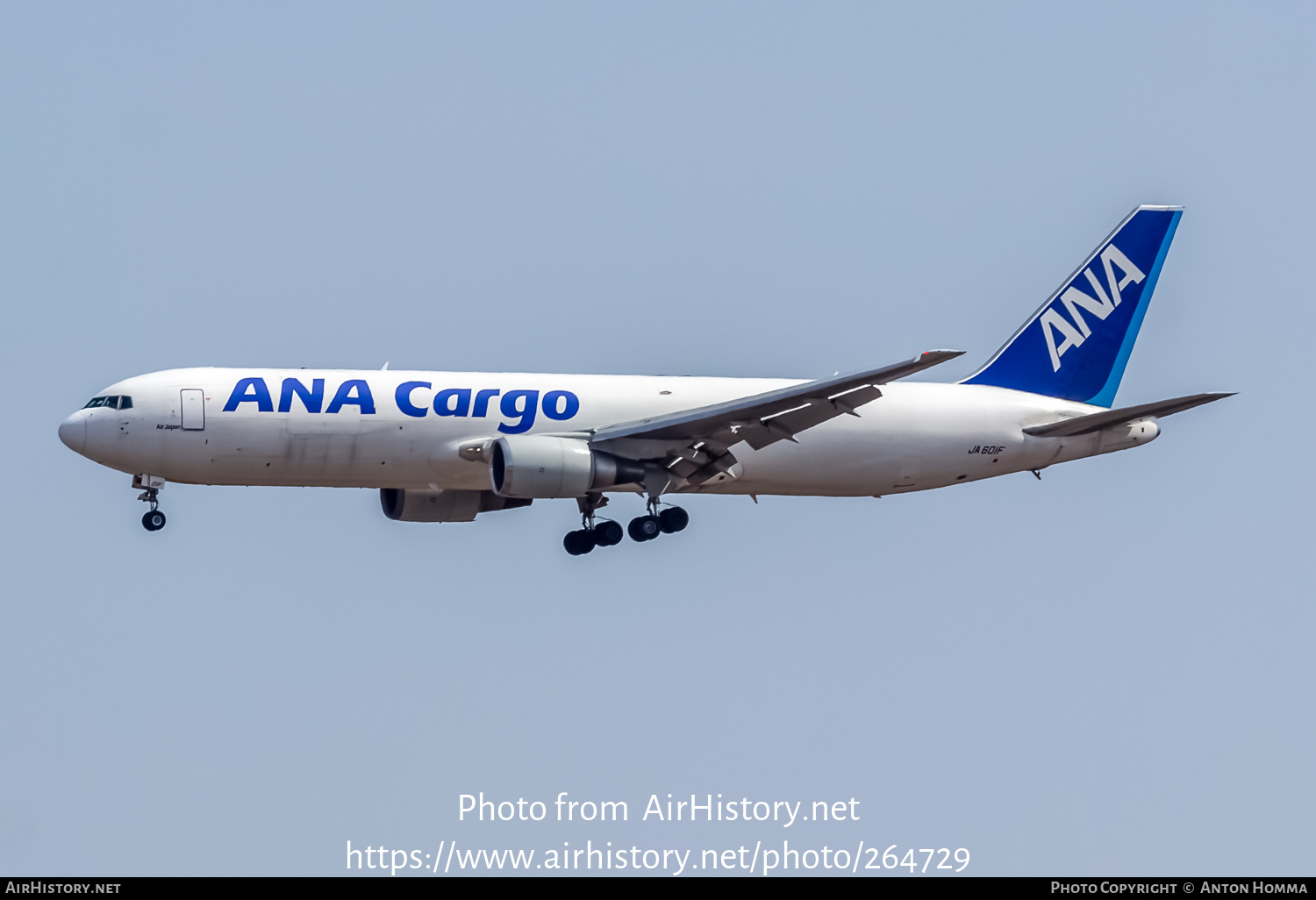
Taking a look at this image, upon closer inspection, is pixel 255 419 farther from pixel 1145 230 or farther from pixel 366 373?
pixel 1145 230

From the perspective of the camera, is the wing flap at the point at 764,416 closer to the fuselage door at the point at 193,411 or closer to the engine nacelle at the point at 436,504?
the engine nacelle at the point at 436,504

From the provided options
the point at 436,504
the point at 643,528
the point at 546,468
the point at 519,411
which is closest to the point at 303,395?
the point at 519,411

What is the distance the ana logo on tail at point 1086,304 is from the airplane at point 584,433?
1.12 metres

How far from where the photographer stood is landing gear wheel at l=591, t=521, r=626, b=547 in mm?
44812

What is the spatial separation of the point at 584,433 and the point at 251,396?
7.74 metres

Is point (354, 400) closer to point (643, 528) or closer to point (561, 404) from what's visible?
point (561, 404)

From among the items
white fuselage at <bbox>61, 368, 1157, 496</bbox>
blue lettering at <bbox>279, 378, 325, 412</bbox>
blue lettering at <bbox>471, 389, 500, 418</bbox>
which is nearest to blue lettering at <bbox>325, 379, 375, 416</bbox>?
white fuselage at <bbox>61, 368, 1157, 496</bbox>

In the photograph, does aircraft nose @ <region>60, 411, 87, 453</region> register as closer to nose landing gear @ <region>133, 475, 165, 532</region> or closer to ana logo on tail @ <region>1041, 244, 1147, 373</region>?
nose landing gear @ <region>133, 475, 165, 532</region>

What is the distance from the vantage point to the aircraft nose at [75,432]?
41.3m

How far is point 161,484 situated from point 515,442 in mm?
8384

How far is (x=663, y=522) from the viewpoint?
145 ft

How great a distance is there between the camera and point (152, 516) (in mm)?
42031

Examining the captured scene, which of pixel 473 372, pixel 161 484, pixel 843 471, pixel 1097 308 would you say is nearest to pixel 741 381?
pixel 843 471

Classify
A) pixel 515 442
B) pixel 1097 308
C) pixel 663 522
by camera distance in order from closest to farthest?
pixel 515 442, pixel 663 522, pixel 1097 308
